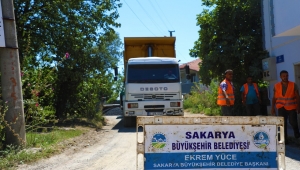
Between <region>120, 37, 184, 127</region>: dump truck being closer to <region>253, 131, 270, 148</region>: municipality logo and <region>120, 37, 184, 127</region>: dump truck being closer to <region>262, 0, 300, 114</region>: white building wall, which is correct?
<region>262, 0, 300, 114</region>: white building wall

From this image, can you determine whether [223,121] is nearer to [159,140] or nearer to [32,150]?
[159,140]

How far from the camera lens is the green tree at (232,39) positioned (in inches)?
595

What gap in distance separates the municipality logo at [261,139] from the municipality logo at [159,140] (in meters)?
1.15

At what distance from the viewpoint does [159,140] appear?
16.3ft

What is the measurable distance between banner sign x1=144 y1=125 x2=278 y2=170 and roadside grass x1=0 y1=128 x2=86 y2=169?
12.1 feet

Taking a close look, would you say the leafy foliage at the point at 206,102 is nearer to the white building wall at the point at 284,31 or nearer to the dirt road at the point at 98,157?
the white building wall at the point at 284,31

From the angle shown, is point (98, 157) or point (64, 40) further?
point (64, 40)

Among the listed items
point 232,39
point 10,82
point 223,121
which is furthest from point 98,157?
point 232,39

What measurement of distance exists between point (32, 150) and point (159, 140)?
15.3ft

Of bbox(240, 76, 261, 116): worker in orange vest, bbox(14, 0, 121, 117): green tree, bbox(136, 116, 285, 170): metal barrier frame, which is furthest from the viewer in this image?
bbox(14, 0, 121, 117): green tree

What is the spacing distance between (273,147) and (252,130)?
1.11ft

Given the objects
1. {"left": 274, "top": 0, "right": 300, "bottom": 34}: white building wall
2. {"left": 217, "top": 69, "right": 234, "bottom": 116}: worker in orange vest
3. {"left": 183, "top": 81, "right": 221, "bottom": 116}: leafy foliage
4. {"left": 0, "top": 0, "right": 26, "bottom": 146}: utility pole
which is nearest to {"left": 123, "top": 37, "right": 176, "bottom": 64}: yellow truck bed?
{"left": 183, "top": 81, "right": 221, "bottom": 116}: leafy foliage

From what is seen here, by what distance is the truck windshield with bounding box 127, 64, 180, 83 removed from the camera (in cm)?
1493

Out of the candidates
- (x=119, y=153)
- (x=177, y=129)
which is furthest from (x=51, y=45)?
(x=177, y=129)
